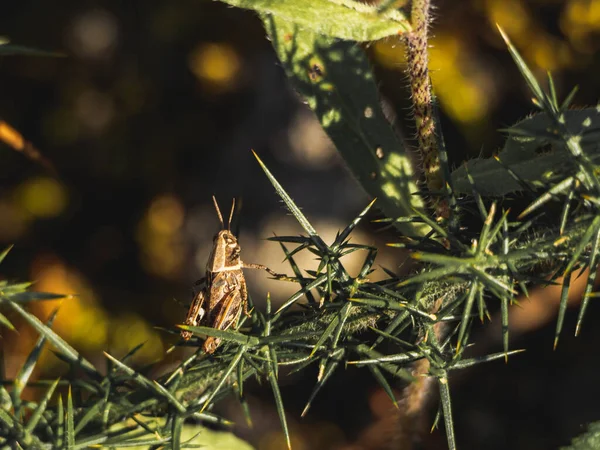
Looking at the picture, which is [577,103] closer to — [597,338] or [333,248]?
[597,338]

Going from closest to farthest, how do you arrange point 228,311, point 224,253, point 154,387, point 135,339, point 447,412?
point 447,412, point 154,387, point 228,311, point 224,253, point 135,339

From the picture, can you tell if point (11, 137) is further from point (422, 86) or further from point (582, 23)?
point (582, 23)

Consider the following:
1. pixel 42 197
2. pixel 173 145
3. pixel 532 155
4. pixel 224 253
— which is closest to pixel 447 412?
pixel 532 155

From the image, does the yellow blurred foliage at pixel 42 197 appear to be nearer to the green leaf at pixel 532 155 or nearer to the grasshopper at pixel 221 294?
the grasshopper at pixel 221 294

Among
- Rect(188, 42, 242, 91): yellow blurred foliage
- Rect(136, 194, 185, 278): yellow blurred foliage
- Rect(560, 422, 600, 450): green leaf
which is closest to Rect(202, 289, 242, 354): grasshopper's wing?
Rect(560, 422, 600, 450): green leaf

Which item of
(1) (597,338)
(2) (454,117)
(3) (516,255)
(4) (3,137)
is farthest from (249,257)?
(3) (516,255)

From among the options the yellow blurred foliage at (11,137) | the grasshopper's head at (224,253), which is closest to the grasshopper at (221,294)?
the grasshopper's head at (224,253)
